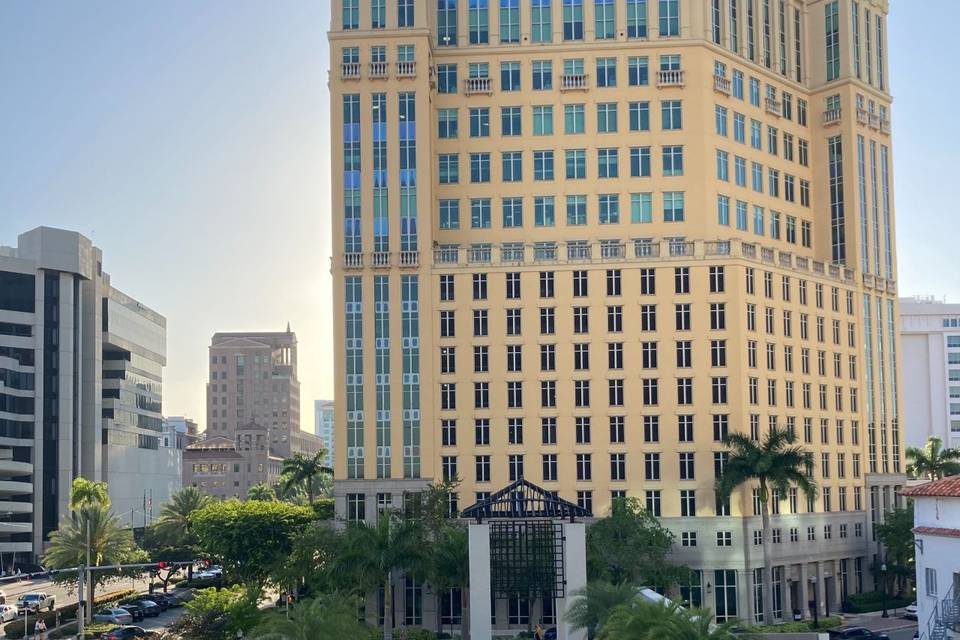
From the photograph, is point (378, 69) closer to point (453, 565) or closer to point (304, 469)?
point (453, 565)

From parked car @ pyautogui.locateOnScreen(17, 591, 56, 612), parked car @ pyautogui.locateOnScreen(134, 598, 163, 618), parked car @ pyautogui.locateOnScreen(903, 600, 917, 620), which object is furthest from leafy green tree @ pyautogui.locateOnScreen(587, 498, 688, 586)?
parked car @ pyautogui.locateOnScreen(17, 591, 56, 612)

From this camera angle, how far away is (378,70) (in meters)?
100

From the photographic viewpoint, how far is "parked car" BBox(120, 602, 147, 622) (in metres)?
97.6

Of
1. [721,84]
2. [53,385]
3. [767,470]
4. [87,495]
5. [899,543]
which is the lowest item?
[899,543]

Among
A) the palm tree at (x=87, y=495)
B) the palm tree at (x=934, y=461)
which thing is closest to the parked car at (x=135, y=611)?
the palm tree at (x=87, y=495)

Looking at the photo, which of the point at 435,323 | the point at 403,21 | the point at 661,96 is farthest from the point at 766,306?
the point at 403,21

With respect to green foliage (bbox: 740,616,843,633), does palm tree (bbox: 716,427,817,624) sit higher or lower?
higher

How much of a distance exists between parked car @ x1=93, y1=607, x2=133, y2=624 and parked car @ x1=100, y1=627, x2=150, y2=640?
934cm

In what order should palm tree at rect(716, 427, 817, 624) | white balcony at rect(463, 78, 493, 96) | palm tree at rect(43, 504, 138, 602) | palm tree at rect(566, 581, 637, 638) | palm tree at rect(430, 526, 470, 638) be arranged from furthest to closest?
1. white balcony at rect(463, 78, 493, 96)
2. palm tree at rect(43, 504, 138, 602)
3. palm tree at rect(716, 427, 817, 624)
4. palm tree at rect(430, 526, 470, 638)
5. palm tree at rect(566, 581, 637, 638)

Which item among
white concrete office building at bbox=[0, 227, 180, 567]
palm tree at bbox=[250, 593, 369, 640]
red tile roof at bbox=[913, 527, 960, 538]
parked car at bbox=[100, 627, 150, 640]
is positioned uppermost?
white concrete office building at bbox=[0, 227, 180, 567]

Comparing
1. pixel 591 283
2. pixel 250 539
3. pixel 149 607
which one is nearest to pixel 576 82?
pixel 591 283

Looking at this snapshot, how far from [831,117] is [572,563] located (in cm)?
6177

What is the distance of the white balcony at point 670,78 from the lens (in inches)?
4063

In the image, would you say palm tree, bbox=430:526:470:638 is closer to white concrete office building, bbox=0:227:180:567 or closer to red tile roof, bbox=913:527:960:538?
red tile roof, bbox=913:527:960:538
